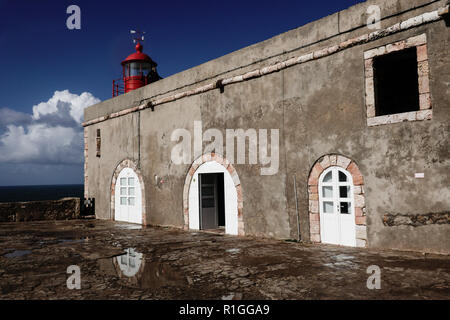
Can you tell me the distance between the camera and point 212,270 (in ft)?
19.4

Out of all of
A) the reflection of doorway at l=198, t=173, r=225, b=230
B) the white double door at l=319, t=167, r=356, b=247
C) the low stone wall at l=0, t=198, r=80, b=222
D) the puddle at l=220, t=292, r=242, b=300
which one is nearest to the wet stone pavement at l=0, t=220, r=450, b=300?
the puddle at l=220, t=292, r=242, b=300

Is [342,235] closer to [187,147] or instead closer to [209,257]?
[209,257]

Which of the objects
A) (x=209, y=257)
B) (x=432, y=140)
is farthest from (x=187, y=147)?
(x=432, y=140)

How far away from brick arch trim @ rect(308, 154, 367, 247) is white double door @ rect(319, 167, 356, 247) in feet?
0.28

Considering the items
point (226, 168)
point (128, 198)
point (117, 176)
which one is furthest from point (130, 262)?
point (117, 176)

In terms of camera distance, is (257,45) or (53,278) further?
(257,45)

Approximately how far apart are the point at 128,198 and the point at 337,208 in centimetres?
832

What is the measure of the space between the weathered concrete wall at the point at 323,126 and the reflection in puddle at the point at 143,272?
3.22 m

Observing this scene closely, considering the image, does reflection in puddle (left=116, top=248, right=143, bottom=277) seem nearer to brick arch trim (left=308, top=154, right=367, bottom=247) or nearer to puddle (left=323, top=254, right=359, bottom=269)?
puddle (left=323, top=254, right=359, bottom=269)

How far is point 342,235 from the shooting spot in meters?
7.52

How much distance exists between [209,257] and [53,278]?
2.64 metres

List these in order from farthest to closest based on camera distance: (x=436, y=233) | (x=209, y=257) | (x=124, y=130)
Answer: (x=124, y=130), (x=209, y=257), (x=436, y=233)

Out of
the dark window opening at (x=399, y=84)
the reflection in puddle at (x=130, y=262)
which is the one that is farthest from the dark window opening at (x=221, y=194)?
the dark window opening at (x=399, y=84)

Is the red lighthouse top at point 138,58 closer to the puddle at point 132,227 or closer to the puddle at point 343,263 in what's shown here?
the puddle at point 132,227
